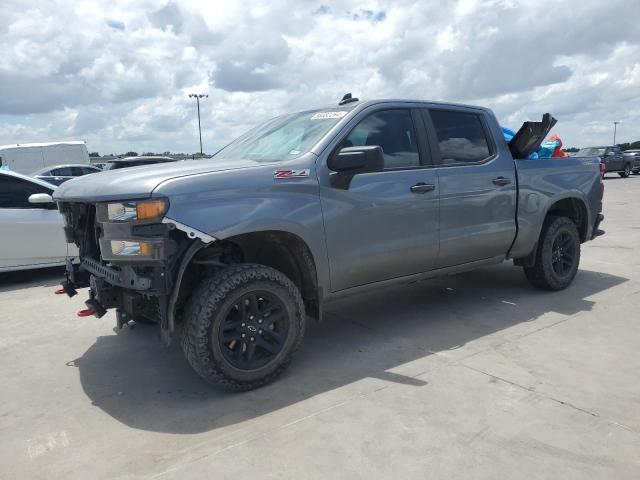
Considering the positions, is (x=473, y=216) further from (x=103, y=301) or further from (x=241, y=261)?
(x=103, y=301)

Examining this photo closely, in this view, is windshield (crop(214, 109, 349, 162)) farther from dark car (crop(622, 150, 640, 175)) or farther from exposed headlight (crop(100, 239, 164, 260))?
dark car (crop(622, 150, 640, 175))

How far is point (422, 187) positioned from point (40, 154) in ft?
74.8

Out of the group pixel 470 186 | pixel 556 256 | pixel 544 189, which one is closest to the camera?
pixel 470 186

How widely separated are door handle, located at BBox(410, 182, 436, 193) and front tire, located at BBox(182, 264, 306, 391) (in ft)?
4.32

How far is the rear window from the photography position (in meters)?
4.56

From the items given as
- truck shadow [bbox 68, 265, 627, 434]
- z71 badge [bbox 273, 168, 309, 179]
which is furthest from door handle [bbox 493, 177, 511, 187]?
z71 badge [bbox 273, 168, 309, 179]

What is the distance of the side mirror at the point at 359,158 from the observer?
3.56 meters

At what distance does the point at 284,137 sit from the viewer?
424cm

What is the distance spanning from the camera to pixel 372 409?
10.3 feet

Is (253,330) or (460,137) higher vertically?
(460,137)

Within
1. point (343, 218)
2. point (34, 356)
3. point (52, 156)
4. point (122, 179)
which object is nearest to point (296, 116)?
point (343, 218)

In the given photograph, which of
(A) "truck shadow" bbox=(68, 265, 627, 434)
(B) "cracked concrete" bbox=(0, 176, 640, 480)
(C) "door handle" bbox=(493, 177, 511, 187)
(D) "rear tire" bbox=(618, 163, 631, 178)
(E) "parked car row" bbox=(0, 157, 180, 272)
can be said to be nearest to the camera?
(B) "cracked concrete" bbox=(0, 176, 640, 480)

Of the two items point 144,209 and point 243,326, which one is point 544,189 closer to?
point 243,326

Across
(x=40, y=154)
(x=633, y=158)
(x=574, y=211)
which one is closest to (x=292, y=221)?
(x=574, y=211)
